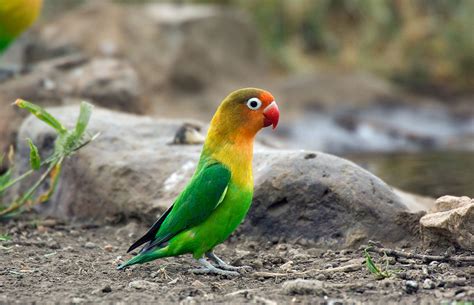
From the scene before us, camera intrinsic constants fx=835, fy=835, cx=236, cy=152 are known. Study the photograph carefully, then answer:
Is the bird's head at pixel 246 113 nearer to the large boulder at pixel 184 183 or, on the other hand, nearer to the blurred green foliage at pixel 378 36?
the large boulder at pixel 184 183

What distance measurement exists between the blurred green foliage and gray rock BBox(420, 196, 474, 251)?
8.99 meters

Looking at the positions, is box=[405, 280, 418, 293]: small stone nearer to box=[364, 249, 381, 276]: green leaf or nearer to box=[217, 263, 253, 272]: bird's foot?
box=[364, 249, 381, 276]: green leaf

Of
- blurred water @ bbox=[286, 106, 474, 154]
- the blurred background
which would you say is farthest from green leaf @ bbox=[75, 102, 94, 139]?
blurred water @ bbox=[286, 106, 474, 154]

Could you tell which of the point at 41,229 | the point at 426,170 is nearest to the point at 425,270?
the point at 41,229

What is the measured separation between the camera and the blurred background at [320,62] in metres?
10.6

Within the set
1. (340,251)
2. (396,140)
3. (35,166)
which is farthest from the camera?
(396,140)

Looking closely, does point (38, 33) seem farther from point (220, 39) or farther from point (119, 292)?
point (119, 292)

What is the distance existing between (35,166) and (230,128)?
1228 millimetres

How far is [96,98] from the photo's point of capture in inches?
277

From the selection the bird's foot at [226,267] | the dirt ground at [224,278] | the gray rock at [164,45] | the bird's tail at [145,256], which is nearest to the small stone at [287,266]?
the dirt ground at [224,278]

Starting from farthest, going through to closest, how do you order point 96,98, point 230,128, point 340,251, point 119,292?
point 96,98
point 340,251
point 230,128
point 119,292

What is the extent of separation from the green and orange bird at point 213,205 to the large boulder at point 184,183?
641 mm

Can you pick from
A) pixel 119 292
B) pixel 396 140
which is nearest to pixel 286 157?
pixel 119 292

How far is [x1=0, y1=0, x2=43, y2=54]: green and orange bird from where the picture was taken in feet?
21.7
